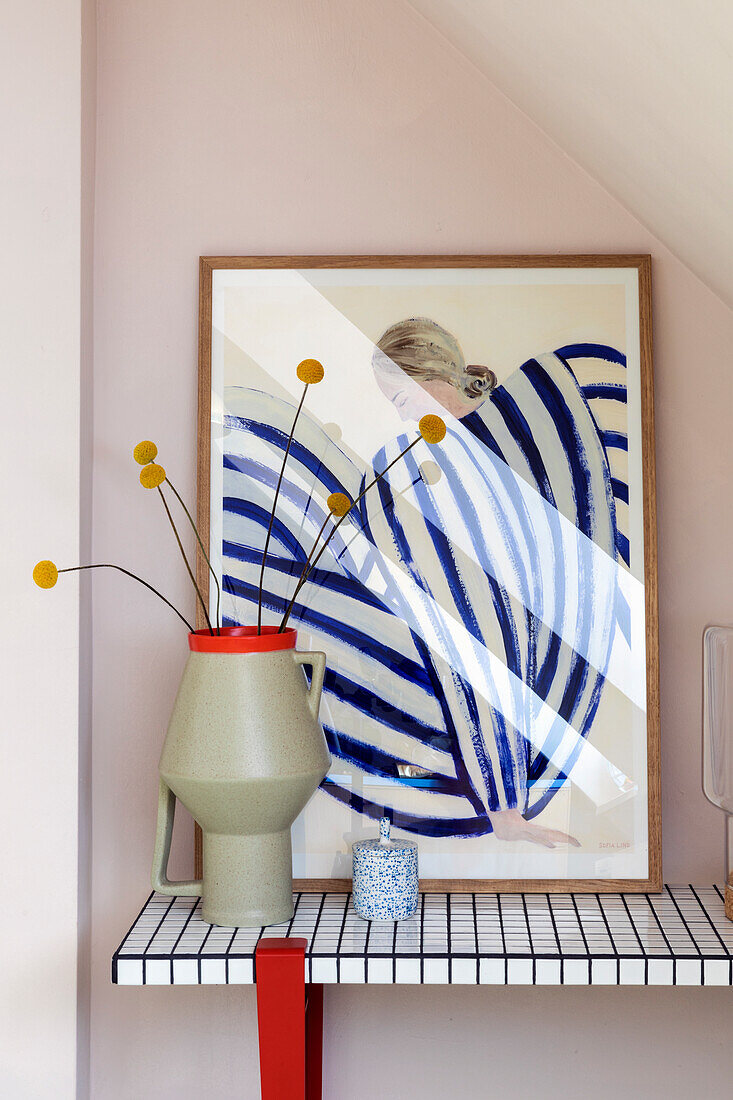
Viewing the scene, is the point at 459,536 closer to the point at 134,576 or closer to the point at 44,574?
the point at 134,576

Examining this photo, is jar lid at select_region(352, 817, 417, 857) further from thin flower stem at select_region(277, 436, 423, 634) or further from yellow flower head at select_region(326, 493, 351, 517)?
yellow flower head at select_region(326, 493, 351, 517)

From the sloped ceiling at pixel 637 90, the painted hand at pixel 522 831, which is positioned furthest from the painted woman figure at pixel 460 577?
the sloped ceiling at pixel 637 90

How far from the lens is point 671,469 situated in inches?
57.5

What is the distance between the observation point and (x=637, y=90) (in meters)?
1.07

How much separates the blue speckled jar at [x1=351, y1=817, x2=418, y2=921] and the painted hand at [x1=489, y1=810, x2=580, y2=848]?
0.18 meters

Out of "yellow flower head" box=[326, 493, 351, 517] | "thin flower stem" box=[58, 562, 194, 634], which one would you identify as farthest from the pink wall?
"yellow flower head" box=[326, 493, 351, 517]

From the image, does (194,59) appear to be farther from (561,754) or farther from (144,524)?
(561,754)

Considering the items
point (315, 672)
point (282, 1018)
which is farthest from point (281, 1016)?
point (315, 672)

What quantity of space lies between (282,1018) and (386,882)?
0.20 metres

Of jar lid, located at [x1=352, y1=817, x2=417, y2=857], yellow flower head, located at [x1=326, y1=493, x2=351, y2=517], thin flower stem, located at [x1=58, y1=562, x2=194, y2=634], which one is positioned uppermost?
yellow flower head, located at [x1=326, y1=493, x2=351, y2=517]

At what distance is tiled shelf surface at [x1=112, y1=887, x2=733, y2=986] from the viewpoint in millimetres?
1166

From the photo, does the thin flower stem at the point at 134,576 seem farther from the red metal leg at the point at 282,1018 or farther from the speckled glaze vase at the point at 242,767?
the red metal leg at the point at 282,1018

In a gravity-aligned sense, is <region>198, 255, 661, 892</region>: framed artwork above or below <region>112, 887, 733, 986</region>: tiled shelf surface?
above

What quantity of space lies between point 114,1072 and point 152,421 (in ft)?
3.17
